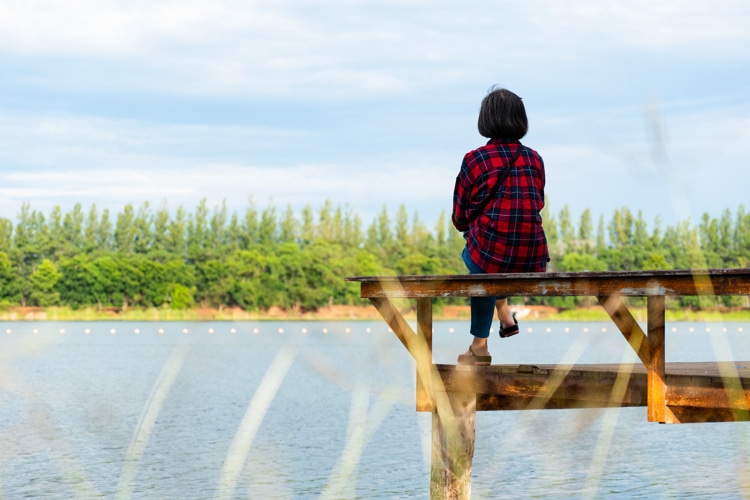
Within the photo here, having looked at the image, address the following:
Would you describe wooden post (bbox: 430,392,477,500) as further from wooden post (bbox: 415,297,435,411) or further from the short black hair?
the short black hair

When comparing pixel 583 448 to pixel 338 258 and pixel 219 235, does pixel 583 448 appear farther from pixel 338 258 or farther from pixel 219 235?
pixel 219 235

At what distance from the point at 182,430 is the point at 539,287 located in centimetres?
2160

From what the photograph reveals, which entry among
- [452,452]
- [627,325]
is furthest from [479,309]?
[452,452]

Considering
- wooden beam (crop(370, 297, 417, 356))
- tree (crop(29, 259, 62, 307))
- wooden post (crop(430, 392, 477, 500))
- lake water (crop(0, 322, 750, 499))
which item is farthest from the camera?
tree (crop(29, 259, 62, 307))

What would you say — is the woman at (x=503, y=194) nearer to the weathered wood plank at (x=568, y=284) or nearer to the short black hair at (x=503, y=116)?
the short black hair at (x=503, y=116)

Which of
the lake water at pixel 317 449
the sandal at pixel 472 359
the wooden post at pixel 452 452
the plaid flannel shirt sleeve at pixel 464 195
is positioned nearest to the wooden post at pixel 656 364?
the lake water at pixel 317 449

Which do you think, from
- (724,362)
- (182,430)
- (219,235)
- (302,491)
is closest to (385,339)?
(724,362)

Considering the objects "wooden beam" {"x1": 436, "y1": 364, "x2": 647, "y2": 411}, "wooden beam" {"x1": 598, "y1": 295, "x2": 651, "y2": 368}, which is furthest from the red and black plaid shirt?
"wooden beam" {"x1": 436, "y1": 364, "x2": 647, "y2": 411}

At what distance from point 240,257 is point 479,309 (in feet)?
339

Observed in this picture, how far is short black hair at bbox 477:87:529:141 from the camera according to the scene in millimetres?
6645

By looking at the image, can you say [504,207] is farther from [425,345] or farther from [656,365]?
[425,345]

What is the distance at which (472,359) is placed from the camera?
24.9 ft

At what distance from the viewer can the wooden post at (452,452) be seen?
8.34 metres

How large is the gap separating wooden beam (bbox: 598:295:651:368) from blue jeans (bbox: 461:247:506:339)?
86 cm
